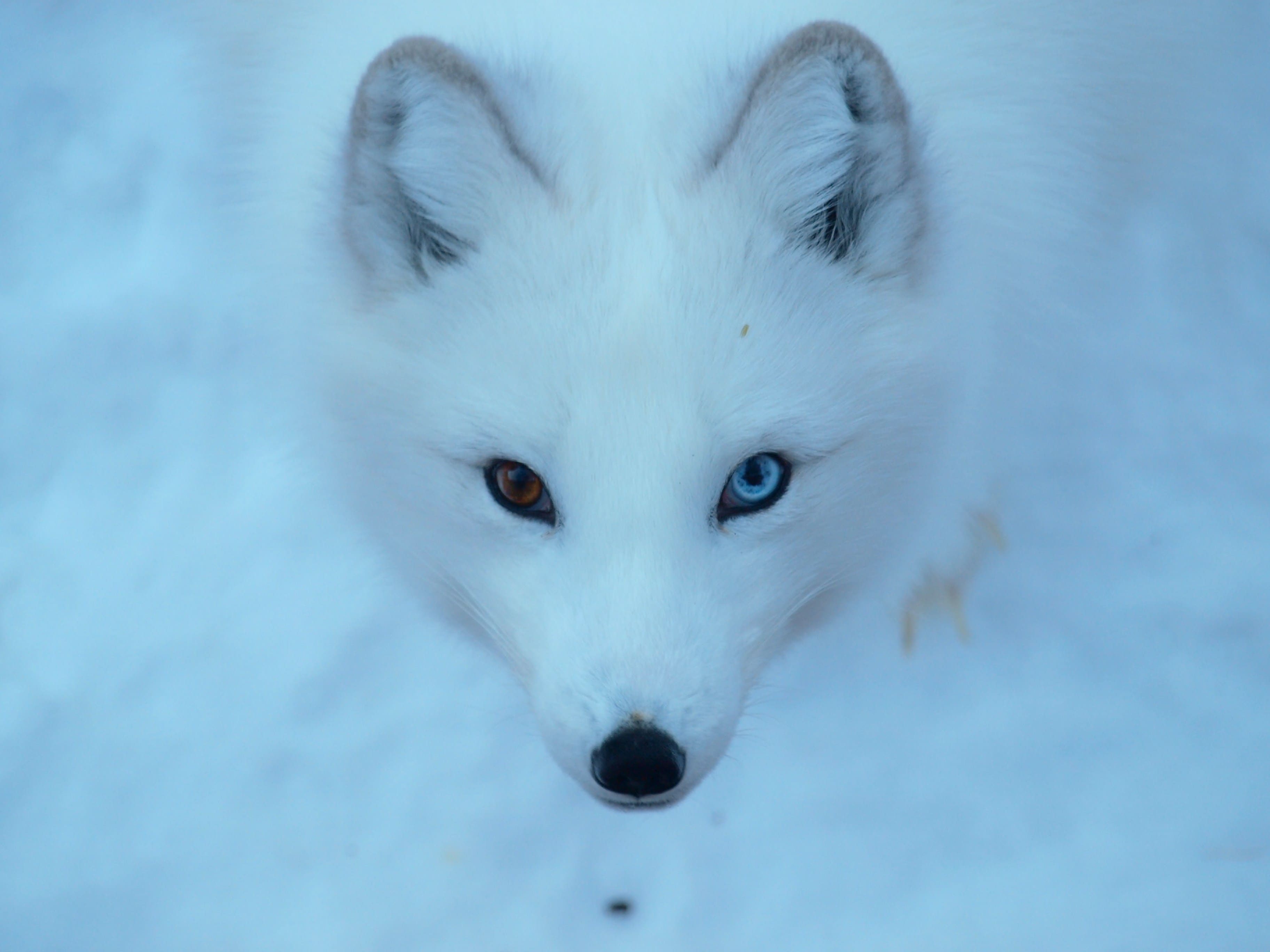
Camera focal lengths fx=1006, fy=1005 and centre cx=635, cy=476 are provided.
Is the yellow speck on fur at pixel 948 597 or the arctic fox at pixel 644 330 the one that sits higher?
the arctic fox at pixel 644 330

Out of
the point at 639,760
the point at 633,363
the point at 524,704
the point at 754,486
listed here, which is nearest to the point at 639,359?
the point at 633,363

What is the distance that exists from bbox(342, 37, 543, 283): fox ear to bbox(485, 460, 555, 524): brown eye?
380mm

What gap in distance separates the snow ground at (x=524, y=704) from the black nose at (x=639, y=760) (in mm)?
605

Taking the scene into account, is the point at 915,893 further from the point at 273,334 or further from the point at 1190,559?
the point at 273,334

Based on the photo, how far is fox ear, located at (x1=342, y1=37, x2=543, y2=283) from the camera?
1582 mm

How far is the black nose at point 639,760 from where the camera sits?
1.53 meters

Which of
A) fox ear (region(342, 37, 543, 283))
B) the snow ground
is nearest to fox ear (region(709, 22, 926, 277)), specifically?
fox ear (region(342, 37, 543, 283))

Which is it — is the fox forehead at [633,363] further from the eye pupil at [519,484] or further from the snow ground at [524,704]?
the snow ground at [524,704]

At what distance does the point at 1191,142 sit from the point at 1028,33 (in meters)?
0.93

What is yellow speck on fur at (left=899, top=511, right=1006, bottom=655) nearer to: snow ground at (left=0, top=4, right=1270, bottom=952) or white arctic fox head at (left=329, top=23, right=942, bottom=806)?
snow ground at (left=0, top=4, right=1270, bottom=952)

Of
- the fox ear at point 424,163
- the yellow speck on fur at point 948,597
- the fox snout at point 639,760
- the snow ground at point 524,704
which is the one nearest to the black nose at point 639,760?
the fox snout at point 639,760

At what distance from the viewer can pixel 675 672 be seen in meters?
1.56

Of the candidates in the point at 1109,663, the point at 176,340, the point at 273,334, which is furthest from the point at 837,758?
the point at 176,340

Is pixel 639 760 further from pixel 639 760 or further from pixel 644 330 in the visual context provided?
pixel 644 330
